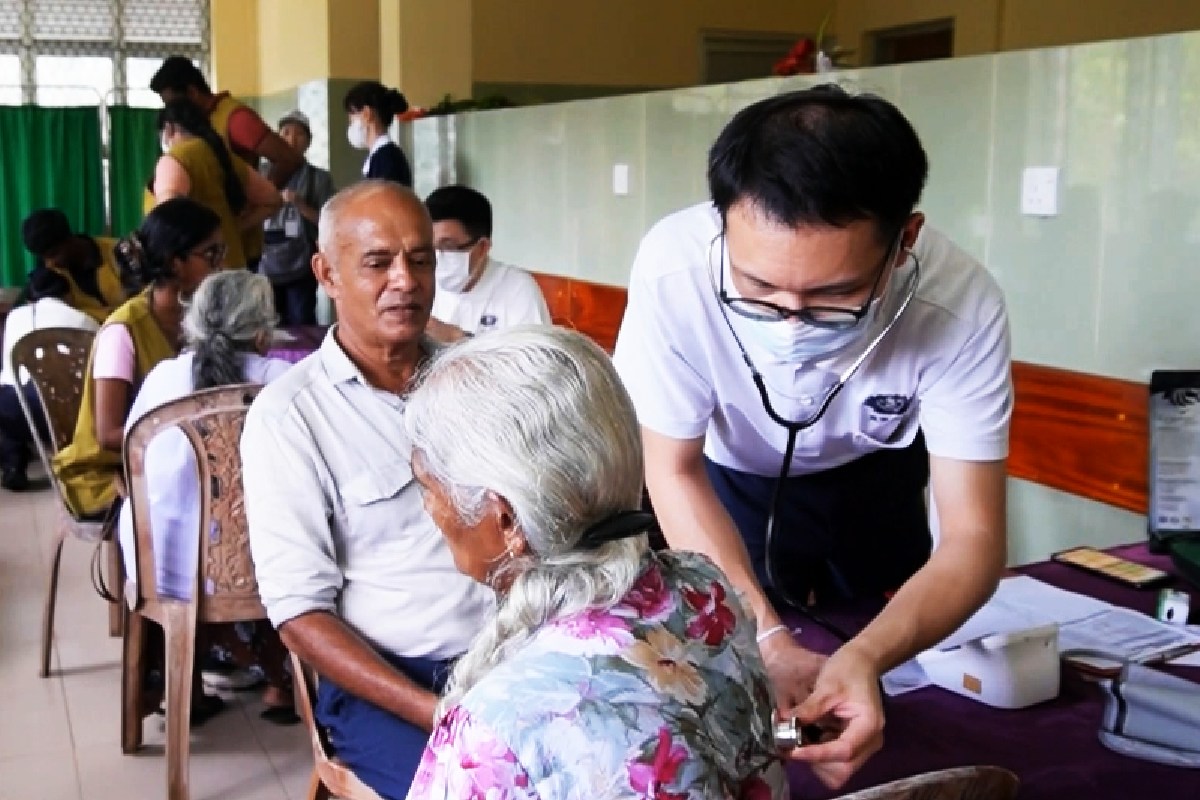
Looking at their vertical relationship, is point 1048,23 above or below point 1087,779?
above

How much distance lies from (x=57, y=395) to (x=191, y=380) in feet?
2.97

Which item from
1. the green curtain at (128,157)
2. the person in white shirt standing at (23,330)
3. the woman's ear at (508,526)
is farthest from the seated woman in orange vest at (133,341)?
the green curtain at (128,157)

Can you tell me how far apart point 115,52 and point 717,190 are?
913cm

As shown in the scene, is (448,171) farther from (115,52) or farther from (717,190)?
(717,190)

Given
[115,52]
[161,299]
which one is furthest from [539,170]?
[115,52]

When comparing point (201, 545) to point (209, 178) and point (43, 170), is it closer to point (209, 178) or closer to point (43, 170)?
point (209, 178)

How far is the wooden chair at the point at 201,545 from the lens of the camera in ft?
7.77

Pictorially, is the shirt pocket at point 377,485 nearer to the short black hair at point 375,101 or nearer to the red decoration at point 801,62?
the red decoration at point 801,62

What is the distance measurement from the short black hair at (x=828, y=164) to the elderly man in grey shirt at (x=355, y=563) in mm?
764

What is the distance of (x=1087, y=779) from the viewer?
123cm

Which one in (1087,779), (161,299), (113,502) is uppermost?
(161,299)

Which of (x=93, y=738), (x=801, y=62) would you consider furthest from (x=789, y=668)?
(x=801, y=62)

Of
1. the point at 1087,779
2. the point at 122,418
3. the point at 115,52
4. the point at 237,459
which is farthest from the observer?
the point at 115,52

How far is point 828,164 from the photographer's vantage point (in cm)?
121
